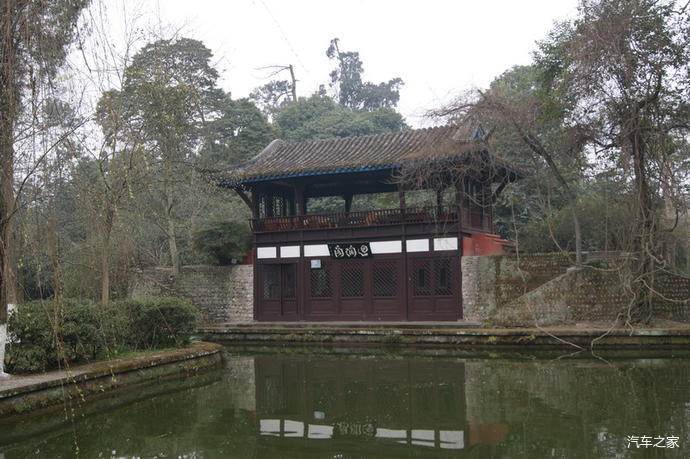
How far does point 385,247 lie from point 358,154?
275 cm

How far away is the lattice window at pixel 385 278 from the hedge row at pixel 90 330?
6319 millimetres

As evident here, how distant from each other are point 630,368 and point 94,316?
803 centimetres

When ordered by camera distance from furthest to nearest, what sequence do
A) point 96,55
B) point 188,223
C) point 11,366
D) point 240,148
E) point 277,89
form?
1. point 277,89
2. point 240,148
3. point 188,223
4. point 11,366
5. point 96,55

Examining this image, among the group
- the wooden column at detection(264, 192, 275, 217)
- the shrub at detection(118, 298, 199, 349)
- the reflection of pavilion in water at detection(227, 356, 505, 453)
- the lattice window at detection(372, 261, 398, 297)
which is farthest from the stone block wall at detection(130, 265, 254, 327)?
the reflection of pavilion in water at detection(227, 356, 505, 453)

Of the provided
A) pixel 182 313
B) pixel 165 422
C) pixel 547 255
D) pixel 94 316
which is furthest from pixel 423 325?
pixel 165 422

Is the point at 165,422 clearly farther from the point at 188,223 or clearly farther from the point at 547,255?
the point at 188,223

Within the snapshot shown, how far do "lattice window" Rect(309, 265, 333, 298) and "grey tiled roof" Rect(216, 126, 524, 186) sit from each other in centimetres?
280

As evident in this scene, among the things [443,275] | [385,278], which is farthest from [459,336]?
[385,278]

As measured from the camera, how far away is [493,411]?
7031 mm

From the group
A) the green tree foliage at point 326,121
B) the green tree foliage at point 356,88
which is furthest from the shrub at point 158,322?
the green tree foliage at point 356,88

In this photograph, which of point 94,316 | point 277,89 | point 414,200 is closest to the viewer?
point 94,316

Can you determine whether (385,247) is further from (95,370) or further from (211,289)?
(95,370)

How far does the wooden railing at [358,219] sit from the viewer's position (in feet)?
54.3
